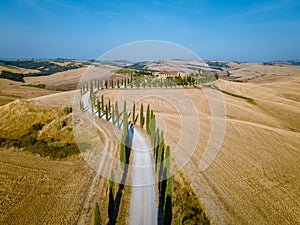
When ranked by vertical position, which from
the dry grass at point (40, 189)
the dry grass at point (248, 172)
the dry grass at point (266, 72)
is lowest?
the dry grass at point (40, 189)

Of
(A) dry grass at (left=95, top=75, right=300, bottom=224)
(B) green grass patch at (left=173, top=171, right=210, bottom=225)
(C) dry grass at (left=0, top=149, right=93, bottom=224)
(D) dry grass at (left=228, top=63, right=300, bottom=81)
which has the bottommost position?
(C) dry grass at (left=0, top=149, right=93, bottom=224)

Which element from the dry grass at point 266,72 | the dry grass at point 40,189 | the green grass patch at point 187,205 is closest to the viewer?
the green grass patch at point 187,205

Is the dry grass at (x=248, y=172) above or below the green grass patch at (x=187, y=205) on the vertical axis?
above

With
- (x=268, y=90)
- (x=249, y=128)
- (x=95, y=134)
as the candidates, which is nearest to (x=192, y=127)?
(x=249, y=128)

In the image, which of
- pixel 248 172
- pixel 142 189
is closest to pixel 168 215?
pixel 142 189

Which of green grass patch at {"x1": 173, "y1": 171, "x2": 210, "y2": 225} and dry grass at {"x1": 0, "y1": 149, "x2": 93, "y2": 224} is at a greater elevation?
green grass patch at {"x1": 173, "y1": 171, "x2": 210, "y2": 225}

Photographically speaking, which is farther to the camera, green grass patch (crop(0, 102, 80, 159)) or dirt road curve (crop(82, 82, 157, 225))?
green grass patch (crop(0, 102, 80, 159))

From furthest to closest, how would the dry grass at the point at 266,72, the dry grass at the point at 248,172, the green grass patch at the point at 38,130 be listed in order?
1. the dry grass at the point at 266,72
2. the green grass patch at the point at 38,130
3. the dry grass at the point at 248,172

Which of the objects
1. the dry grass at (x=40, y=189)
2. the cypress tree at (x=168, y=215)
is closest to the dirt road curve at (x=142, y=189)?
the cypress tree at (x=168, y=215)

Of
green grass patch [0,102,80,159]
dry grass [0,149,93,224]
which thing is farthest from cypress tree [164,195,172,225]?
green grass patch [0,102,80,159]

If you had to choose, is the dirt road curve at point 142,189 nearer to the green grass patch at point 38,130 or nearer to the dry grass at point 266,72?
the green grass patch at point 38,130

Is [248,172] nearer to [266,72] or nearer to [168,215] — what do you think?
[168,215]

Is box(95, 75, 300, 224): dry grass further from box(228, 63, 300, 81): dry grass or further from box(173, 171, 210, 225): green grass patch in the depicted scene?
box(228, 63, 300, 81): dry grass
